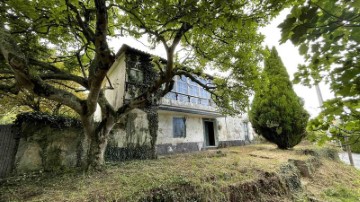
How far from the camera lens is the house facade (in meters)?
9.71

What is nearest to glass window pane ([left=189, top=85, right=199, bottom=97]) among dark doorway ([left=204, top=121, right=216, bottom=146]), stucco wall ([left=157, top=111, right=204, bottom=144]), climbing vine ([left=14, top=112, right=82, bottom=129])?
stucco wall ([left=157, top=111, right=204, bottom=144])

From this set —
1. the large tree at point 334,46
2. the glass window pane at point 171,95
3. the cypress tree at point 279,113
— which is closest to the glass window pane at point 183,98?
the glass window pane at point 171,95

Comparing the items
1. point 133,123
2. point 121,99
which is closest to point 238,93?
point 133,123

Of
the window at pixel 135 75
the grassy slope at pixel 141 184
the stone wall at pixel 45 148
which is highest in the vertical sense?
the window at pixel 135 75

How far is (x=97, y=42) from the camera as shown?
3.89 metres

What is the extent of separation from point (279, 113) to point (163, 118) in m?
7.22

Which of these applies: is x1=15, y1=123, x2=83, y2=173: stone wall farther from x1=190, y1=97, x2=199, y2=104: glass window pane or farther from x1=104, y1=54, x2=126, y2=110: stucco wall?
x1=190, y1=97, x2=199, y2=104: glass window pane

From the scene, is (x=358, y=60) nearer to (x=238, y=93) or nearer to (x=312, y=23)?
(x=312, y=23)

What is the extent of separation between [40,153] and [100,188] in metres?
4.54

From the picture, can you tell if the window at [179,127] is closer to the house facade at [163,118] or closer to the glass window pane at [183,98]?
the house facade at [163,118]

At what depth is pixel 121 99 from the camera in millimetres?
10516

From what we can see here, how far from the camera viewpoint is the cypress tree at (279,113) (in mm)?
10562

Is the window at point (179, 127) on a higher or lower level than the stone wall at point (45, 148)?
higher

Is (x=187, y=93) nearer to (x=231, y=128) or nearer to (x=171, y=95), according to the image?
(x=171, y=95)
